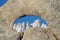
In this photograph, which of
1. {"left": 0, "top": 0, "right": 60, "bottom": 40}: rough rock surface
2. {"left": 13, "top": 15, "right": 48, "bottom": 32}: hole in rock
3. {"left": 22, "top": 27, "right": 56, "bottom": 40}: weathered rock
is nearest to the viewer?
{"left": 22, "top": 27, "right": 56, "bottom": 40}: weathered rock

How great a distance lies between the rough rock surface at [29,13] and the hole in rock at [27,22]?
0.13 ft

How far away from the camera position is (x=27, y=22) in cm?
228

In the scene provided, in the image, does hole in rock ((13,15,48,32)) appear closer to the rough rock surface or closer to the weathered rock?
the rough rock surface

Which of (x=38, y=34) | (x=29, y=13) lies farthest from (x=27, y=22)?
(x=38, y=34)

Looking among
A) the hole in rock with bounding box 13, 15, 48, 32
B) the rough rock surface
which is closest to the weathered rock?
the rough rock surface

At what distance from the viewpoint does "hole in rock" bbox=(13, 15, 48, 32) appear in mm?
2219

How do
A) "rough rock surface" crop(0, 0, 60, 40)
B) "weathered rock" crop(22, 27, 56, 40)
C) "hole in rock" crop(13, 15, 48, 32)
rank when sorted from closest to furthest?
"weathered rock" crop(22, 27, 56, 40)
"rough rock surface" crop(0, 0, 60, 40)
"hole in rock" crop(13, 15, 48, 32)

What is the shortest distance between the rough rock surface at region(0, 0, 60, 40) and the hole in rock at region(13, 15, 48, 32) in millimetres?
40

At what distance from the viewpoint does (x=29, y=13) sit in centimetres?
228

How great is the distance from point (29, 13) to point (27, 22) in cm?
11

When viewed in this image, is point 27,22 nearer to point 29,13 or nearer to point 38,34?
point 29,13

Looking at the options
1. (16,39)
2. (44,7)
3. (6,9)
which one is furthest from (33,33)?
(6,9)

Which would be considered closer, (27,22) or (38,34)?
(38,34)

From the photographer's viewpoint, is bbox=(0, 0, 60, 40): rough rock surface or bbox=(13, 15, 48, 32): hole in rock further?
bbox=(13, 15, 48, 32): hole in rock
